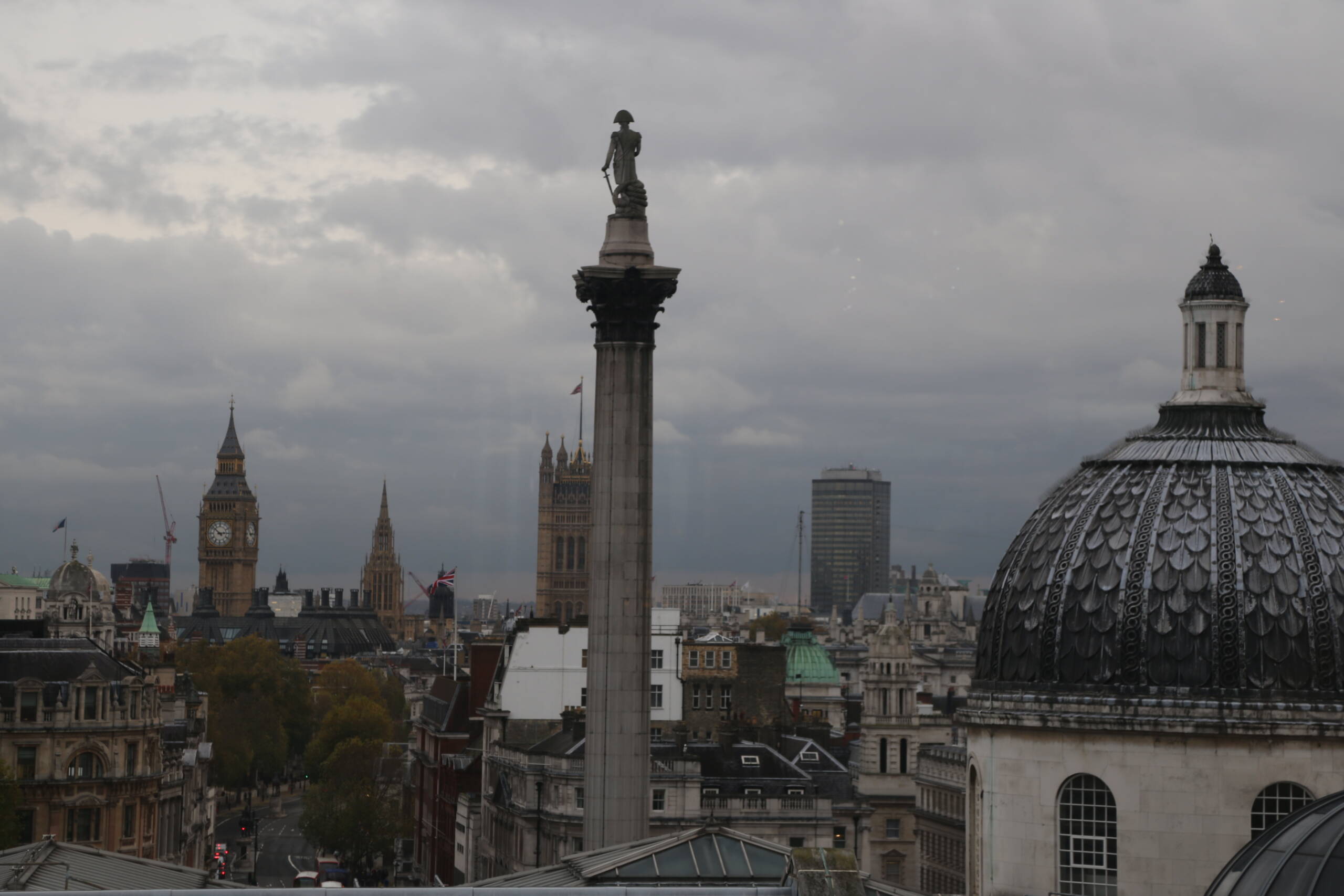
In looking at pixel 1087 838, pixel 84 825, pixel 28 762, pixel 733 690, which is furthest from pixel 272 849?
pixel 1087 838

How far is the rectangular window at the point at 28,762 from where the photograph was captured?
91875 mm

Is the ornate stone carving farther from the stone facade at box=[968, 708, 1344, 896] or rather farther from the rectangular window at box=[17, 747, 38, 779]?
the rectangular window at box=[17, 747, 38, 779]

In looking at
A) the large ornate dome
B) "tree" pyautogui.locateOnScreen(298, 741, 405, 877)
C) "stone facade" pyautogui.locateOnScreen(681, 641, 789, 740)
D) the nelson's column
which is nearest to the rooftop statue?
the nelson's column

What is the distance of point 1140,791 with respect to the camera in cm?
5419

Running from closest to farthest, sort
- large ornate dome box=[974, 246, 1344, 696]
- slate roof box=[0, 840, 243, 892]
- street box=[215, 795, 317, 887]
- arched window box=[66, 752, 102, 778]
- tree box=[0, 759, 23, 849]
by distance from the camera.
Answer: slate roof box=[0, 840, 243, 892] < large ornate dome box=[974, 246, 1344, 696] < tree box=[0, 759, 23, 849] < arched window box=[66, 752, 102, 778] < street box=[215, 795, 317, 887]

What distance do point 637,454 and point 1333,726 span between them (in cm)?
2230

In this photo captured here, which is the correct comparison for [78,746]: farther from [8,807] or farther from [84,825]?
[8,807]

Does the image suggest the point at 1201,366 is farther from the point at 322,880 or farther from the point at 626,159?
the point at 322,880

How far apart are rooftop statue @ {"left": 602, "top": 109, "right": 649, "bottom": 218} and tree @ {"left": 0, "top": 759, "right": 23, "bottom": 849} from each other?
1431 inches

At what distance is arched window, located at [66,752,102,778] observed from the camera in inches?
3649

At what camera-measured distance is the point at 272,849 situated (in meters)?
161

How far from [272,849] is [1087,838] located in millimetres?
114917

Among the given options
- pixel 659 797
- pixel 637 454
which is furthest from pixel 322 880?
pixel 637 454

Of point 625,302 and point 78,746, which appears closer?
point 625,302
